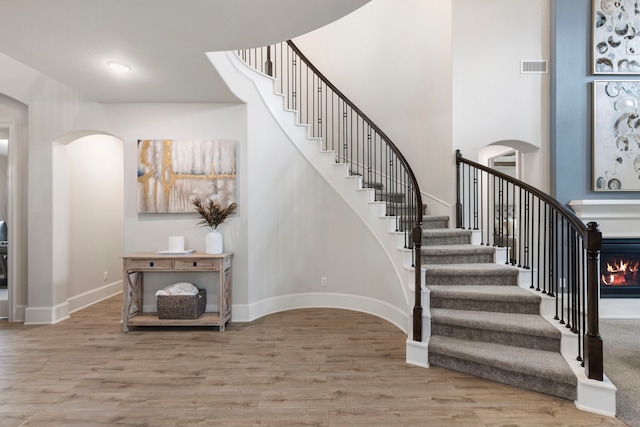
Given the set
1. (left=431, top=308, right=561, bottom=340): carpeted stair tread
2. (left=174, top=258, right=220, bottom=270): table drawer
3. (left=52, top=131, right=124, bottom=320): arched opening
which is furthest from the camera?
(left=52, top=131, right=124, bottom=320): arched opening

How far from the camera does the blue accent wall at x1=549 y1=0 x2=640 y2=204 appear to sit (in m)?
4.50

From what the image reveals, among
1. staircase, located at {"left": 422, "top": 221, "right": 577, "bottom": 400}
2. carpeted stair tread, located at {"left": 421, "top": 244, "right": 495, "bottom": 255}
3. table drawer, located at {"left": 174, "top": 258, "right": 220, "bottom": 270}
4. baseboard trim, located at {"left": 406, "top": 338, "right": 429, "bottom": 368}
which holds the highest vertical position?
carpeted stair tread, located at {"left": 421, "top": 244, "right": 495, "bottom": 255}

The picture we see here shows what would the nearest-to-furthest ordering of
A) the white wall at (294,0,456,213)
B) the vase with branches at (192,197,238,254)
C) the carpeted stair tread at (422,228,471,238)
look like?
the vase with branches at (192,197,238,254) → the carpeted stair tread at (422,228,471,238) → the white wall at (294,0,456,213)

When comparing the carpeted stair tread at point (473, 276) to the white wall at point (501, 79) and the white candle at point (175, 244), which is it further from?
the white candle at point (175, 244)

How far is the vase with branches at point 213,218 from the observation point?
3824 mm

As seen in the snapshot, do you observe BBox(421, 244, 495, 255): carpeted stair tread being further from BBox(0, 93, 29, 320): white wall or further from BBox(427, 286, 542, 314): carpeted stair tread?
BBox(0, 93, 29, 320): white wall

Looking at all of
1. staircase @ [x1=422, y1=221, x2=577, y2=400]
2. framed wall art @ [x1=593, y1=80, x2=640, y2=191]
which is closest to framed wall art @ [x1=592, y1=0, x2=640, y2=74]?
framed wall art @ [x1=593, y1=80, x2=640, y2=191]

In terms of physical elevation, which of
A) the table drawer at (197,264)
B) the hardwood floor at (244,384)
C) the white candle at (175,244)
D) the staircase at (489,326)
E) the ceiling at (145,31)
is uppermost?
the ceiling at (145,31)

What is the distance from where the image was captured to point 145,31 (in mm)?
2453

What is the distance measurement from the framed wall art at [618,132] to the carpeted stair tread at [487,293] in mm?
2608

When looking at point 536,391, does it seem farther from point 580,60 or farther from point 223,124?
point 580,60

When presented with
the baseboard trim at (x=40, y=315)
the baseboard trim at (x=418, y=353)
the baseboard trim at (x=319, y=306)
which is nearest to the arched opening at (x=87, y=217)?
the baseboard trim at (x=40, y=315)

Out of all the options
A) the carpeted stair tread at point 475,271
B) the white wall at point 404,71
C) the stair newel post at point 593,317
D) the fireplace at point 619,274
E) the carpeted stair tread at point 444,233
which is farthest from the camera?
A: the white wall at point 404,71

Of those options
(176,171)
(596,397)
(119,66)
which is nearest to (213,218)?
(176,171)
